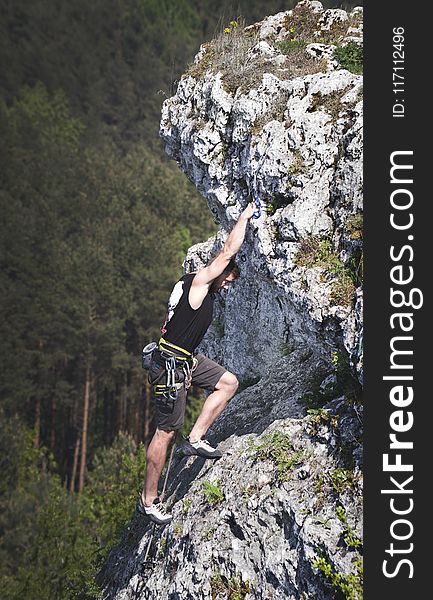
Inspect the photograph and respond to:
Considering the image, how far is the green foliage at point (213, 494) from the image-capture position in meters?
7.30

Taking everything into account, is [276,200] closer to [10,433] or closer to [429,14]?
[429,14]

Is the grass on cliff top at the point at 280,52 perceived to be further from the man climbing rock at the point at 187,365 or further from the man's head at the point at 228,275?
the man's head at the point at 228,275

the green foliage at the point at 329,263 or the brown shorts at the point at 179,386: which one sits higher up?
the green foliage at the point at 329,263

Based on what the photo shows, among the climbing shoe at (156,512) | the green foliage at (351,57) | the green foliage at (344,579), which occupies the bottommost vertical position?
the green foliage at (344,579)

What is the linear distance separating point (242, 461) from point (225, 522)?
0.75 metres

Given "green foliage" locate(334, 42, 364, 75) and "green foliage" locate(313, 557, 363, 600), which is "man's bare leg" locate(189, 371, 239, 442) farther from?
"green foliage" locate(334, 42, 364, 75)

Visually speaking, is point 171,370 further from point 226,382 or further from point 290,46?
point 290,46

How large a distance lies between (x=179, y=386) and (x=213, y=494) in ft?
4.34

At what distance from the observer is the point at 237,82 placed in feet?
30.0

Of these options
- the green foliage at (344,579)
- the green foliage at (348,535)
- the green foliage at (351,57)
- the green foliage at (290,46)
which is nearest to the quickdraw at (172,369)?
the green foliage at (348,535)

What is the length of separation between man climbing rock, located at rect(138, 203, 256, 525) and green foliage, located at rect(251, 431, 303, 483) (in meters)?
0.65

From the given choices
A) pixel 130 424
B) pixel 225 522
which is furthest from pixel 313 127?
pixel 130 424

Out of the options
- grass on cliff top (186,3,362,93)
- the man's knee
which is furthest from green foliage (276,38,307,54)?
the man's knee

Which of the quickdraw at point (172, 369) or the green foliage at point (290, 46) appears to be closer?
the quickdraw at point (172, 369)
